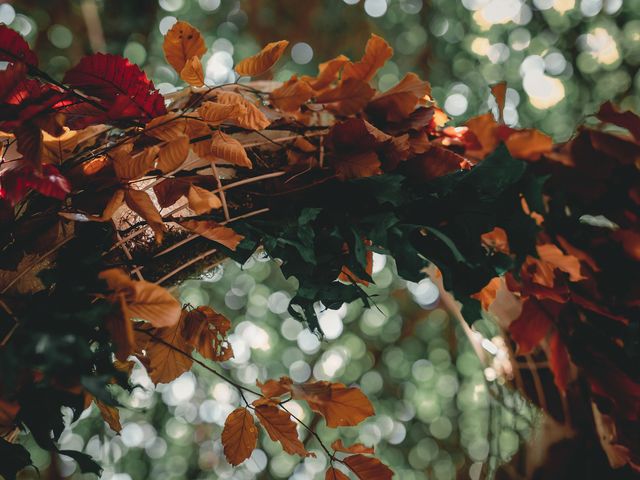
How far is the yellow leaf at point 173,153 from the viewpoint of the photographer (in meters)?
0.38

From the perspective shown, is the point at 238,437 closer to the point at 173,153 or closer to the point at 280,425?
the point at 280,425

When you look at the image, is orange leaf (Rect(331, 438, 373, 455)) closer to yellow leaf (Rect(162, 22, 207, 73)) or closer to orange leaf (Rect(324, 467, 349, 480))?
orange leaf (Rect(324, 467, 349, 480))

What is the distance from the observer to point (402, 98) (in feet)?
1.49

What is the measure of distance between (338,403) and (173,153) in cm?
22

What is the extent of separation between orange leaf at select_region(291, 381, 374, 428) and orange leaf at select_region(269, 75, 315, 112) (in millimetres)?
225

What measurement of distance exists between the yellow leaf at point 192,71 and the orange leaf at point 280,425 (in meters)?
0.25

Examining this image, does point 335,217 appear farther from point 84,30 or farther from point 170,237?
point 84,30

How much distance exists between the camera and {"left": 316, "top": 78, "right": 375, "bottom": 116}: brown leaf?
0.45 meters

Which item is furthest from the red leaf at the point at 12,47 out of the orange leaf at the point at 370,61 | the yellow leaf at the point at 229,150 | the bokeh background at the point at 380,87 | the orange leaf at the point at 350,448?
the bokeh background at the point at 380,87

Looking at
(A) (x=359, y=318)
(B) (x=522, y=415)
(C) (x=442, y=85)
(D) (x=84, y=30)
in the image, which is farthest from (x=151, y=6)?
(B) (x=522, y=415)

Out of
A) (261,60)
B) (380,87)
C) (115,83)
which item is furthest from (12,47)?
(380,87)

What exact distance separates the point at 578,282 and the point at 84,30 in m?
→ 2.05

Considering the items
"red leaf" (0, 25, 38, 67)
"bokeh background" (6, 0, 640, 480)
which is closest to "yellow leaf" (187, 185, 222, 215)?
"red leaf" (0, 25, 38, 67)

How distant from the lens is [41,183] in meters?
0.34
